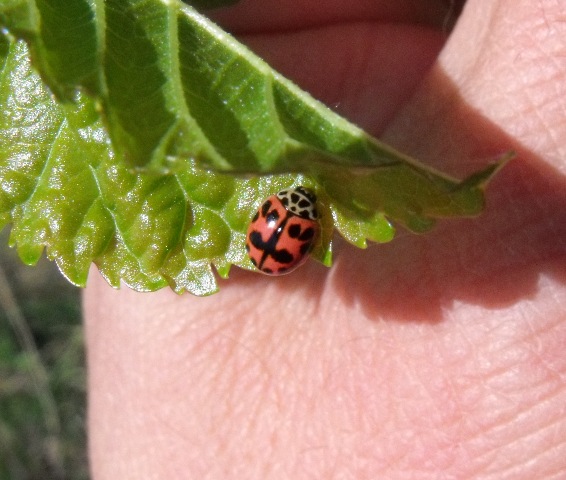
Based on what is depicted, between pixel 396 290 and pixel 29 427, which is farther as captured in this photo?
pixel 29 427

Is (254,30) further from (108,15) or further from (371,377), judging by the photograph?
(371,377)

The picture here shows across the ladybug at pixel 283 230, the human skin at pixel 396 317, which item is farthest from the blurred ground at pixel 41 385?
the ladybug at pixel 283 230

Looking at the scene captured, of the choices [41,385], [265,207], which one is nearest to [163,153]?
[265,207]

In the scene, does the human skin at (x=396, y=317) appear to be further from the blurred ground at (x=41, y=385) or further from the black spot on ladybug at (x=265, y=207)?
the blurred ground at (x=41, y=385)

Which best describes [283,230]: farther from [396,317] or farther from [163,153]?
[163,153]

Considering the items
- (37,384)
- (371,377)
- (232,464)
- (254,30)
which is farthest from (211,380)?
(37,384)

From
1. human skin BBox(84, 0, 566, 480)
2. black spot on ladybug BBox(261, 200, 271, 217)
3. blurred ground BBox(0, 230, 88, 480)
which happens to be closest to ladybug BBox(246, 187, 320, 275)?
black spot on ladybug BBox(261, 200, 271, 217)

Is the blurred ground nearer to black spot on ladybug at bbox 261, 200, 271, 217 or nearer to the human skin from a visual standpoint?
the human skin
